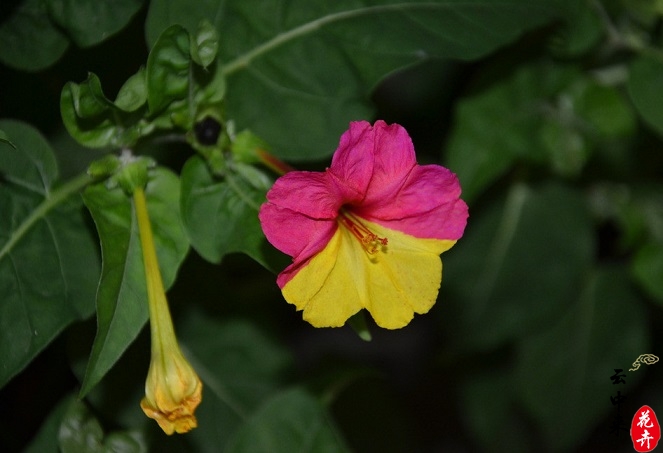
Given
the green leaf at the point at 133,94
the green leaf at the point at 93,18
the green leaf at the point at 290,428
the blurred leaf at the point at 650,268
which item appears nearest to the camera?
the green leaf at the point at 133,94

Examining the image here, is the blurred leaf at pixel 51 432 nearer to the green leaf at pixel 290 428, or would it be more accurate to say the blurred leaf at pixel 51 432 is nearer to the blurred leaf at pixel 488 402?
the green leaf at pixel 290 428

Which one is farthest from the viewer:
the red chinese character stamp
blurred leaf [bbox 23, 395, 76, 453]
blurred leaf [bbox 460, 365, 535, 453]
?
blurred leaf [bbox 460, 365, 535, 453]

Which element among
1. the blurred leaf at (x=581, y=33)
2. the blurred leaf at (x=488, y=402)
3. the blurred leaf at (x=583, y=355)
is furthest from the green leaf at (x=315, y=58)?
the blurred leaf at (x=488, y=402)

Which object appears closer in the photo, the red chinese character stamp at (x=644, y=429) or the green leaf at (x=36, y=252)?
the green leaf at (x=36, y=252)

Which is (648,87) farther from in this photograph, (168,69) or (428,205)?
(168,69)

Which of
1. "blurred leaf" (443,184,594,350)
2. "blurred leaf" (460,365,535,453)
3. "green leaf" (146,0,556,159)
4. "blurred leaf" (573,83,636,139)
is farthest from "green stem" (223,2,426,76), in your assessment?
"blurred leaf" (460,365,535,453)

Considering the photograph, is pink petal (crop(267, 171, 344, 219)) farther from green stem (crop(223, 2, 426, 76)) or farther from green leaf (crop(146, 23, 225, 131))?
green stem (crop(223, 2, 426, 76))
